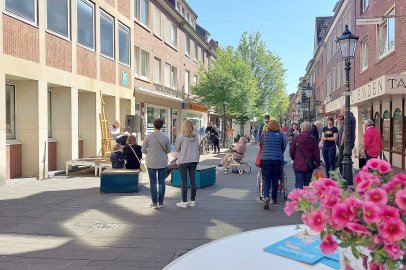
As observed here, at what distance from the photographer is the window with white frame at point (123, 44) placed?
17422 millimetres

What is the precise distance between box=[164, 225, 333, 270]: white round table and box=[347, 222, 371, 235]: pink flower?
752mm

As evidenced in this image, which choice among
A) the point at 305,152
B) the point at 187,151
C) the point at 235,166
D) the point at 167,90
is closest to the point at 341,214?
the point at 187,151

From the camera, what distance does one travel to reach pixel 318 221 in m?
1.37

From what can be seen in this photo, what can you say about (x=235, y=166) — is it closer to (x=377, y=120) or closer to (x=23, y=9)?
(x=377, y=120)

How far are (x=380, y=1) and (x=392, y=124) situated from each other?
15.5 ft

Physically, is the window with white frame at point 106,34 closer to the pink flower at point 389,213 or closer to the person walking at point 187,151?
the person walking at point 187,151

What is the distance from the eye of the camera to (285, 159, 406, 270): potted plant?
1.23m

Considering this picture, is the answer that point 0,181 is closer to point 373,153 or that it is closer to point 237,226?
point 237,226

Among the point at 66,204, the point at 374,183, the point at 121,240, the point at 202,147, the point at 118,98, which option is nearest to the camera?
the point at 374,183

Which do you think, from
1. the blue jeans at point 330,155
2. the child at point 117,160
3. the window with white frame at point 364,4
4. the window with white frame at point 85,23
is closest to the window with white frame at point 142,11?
the window with white frame at point 85,23

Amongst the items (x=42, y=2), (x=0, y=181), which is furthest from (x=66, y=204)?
(x=42, y=2)

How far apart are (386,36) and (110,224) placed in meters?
12.9

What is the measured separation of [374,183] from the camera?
4.81 ft

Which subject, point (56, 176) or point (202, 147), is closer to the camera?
point (56, 176)
